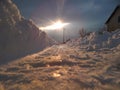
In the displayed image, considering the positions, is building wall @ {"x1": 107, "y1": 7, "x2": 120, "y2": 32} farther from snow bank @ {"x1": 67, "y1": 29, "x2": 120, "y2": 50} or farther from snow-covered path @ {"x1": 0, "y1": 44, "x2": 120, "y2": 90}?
snow-covered path @ {"x1": 0, "y1": 44, "x2": 120, "y2": 90}

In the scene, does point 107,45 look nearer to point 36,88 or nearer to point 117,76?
point 117,76

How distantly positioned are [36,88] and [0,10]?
934 inches

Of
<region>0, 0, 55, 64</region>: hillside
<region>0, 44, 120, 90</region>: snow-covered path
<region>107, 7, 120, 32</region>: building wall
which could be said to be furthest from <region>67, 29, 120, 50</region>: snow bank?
<region>107, 7, 120, 32</region>: building wall

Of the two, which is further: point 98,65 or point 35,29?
point 35,29

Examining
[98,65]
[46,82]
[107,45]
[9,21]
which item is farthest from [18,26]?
[46,82]

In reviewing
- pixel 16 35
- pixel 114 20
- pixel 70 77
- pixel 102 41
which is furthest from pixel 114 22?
pixel 70 77

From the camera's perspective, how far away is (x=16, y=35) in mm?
30750

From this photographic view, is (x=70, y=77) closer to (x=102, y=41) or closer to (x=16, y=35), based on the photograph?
(x=102, y=41)

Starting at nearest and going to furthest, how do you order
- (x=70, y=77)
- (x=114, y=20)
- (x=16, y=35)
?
1. (x=70, y=77)
2. (x=16, y=35)
3. (x=114, y=20)

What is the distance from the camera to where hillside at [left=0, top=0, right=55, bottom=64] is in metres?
27.6

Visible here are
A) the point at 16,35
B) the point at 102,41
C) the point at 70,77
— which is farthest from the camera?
the point at 16,35

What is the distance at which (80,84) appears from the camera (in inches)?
476

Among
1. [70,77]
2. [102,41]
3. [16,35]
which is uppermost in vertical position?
[16,35]

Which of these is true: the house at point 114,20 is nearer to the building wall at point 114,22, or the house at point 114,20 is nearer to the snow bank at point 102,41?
the building wall at point 114,22
